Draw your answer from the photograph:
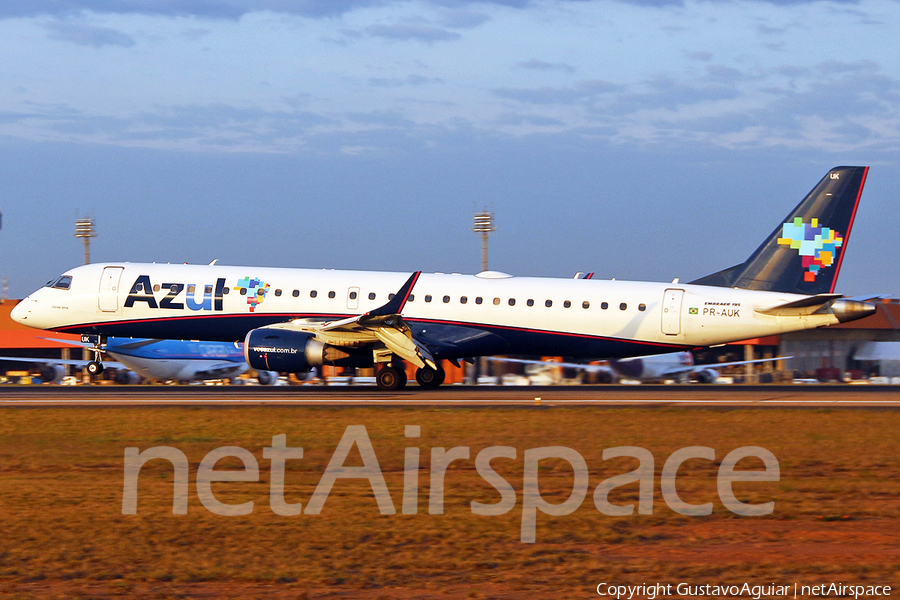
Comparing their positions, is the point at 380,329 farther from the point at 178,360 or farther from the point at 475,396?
the point at 178,360

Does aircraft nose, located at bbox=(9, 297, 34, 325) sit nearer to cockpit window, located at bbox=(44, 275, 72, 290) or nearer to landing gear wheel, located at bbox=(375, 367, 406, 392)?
cockpit window, located at bbox=(44, 275, 72, 290)

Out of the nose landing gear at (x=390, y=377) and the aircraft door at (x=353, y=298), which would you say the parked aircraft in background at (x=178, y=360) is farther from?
the nose landing gear at (x=390, y=377)

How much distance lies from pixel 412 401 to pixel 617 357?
886cm

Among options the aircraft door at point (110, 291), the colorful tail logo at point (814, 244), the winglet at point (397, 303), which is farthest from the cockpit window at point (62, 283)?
the colorful tail logo at point (814, 244)

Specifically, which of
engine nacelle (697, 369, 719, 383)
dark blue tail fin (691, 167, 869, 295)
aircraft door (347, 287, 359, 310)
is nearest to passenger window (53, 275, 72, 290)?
aircraft door (347, 287, 359, 310)

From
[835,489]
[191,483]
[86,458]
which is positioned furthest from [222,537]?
[835,489]

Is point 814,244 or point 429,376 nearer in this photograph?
point 814,244

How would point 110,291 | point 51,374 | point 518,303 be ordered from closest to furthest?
point 518,303, point 110,291, point 51,374

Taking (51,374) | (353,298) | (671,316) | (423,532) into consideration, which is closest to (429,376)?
(353,298)

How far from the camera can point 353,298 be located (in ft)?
102

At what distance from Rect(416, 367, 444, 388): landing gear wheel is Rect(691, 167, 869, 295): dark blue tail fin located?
10.6 m

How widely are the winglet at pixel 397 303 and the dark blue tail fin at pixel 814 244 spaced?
1123 centimetres

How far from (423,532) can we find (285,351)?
62.9 ft

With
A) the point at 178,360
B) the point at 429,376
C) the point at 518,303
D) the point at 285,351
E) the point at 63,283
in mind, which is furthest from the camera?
the point at 178,360
